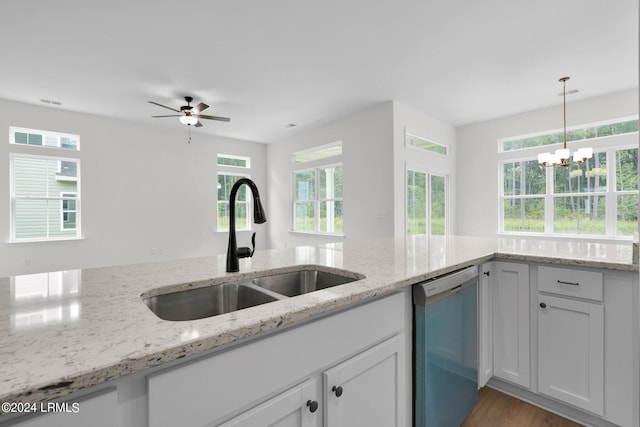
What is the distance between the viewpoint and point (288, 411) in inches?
30.9

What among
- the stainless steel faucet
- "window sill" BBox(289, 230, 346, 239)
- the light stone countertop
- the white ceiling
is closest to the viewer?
the light stone countertop

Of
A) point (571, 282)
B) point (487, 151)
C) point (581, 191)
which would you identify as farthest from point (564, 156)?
point (571, 282)

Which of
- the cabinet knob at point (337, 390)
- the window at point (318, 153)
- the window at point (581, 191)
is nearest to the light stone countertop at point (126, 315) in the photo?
the cabinet knob at point (337, 390)

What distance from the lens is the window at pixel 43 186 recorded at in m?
4.71

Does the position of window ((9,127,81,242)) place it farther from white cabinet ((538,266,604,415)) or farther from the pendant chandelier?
the pendant chandelier

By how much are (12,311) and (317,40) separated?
3.20 m

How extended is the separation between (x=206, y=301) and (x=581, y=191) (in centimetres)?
600

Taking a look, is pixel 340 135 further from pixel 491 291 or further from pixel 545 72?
pixel 491 291

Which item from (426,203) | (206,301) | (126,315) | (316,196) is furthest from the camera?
(316,196)

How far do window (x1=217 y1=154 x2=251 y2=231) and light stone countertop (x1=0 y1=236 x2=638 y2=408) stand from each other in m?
5.57

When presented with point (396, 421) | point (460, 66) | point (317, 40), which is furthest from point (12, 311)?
point (460, 66)

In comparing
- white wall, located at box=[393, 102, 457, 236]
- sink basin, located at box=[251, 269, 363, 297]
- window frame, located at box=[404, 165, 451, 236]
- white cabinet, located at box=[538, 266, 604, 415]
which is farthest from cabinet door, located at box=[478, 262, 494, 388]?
window frame, located at box=[404, 165, 451, 236]

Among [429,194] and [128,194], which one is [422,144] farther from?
[128,194]

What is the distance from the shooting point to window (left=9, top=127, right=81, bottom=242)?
4.71m
